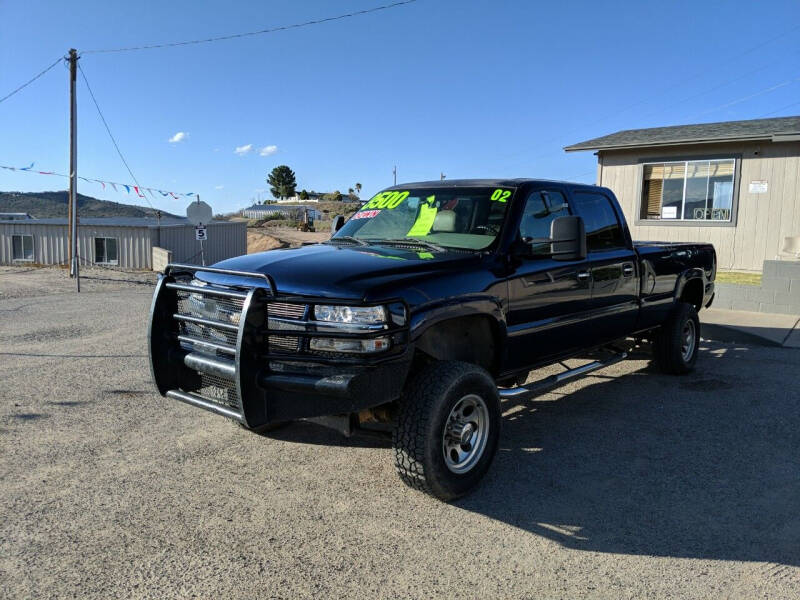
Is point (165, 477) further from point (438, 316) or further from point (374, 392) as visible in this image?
point (438, 316)

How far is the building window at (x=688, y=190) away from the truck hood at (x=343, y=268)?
39.9 feet

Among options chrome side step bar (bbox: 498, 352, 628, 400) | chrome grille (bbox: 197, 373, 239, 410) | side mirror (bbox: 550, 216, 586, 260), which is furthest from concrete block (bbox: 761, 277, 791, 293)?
chrome grille (bbox: 197, 373, 239, 410)

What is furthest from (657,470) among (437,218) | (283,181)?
(283,181)

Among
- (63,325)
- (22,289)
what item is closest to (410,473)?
(63,325)

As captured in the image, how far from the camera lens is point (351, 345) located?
11.1ft

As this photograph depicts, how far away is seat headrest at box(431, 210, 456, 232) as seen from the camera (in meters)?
4.75

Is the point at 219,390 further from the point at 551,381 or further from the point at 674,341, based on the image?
the point at 674,341

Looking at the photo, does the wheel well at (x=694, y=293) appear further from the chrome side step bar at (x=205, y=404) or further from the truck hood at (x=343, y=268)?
the chrome side step bar at (x=205, y=404)

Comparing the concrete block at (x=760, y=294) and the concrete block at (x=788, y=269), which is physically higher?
the concrete block at (x=788, y=269)

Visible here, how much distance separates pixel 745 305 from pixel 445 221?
7.83 meters

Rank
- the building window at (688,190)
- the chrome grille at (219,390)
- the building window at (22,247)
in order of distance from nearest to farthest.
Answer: the chrome grille at (219,390)
the building window at (688,190)
the building window at (22,247)

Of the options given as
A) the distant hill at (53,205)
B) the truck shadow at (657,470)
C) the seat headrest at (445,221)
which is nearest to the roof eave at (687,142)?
the truck shadow at (657,470)

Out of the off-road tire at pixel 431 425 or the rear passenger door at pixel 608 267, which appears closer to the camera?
the off-road tire at pixel 431 425

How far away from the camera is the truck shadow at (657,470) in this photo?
136 inches
